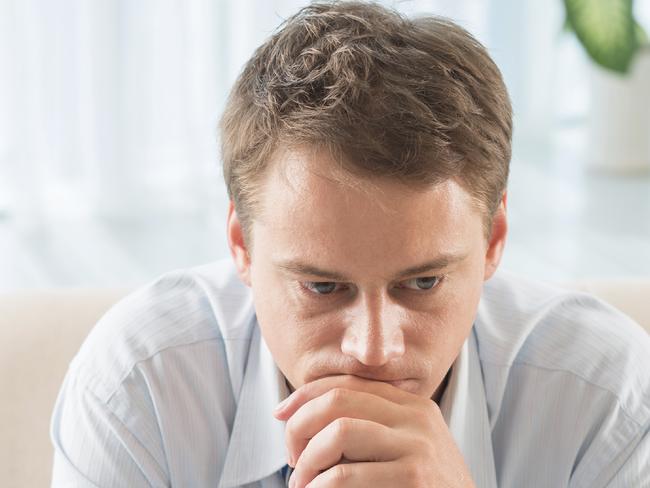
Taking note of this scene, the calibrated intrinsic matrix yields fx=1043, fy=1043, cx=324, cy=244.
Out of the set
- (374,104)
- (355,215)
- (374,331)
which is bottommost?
(374,331)

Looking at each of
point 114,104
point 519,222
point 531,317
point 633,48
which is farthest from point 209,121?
point 531,317

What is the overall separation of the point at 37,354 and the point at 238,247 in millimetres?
341

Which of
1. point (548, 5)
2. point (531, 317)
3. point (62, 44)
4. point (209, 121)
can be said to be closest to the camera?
point (531, 317)

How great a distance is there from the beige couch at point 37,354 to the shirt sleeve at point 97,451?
101mm

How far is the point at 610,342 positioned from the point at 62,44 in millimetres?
3004

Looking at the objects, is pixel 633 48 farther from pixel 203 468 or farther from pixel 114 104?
pixel 203 468

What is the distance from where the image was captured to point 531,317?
144 centimetres

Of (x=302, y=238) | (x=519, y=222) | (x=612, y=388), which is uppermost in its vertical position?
(x=302, y=238)

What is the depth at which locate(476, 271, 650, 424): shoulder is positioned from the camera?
135cm

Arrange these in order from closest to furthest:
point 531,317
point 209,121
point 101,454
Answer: point 101,454 < point 531,317 < point 209,121

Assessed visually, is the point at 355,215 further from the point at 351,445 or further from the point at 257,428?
the point at 257,428

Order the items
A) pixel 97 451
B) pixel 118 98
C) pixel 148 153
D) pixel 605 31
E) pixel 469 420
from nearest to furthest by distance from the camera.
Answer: pixel 97 451, pixel 469 420, pixel 605 31, pixel 118 98, pixel 148 153

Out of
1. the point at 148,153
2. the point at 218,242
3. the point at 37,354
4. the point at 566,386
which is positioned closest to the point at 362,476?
the point at 566,386

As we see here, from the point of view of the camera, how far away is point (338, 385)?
1194 mm
